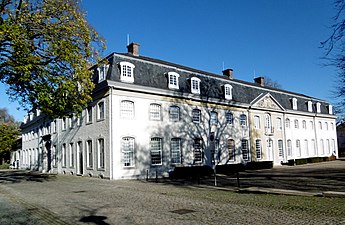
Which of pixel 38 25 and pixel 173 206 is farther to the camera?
pixel 38 25

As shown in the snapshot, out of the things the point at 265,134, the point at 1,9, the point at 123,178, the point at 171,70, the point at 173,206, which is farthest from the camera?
the point at 265,134

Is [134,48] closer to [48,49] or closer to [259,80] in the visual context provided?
[48,49]

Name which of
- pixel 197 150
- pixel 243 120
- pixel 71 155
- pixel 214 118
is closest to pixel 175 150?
pixel 197 150

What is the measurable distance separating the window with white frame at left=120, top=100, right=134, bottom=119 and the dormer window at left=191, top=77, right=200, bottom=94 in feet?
21.9

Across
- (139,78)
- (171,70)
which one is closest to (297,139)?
(171,70)

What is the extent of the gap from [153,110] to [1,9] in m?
13.2

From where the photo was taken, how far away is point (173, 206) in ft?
33.8

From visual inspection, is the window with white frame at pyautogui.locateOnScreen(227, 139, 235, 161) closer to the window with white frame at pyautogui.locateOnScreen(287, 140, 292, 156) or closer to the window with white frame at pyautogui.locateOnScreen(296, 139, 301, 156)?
the window with white frame at pyautogui.locateOnScreen(287, 140, 292, 156)

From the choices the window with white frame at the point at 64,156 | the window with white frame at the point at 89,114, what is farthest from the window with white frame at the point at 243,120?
the window with white frame at the point at 64,156

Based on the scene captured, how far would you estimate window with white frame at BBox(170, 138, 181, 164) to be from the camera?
25.9 metres

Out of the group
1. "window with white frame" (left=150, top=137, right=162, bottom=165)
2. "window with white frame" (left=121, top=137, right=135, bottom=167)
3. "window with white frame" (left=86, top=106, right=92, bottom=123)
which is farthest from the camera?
"window with white frame" (left=86, top=106, right=92, bottom=123)

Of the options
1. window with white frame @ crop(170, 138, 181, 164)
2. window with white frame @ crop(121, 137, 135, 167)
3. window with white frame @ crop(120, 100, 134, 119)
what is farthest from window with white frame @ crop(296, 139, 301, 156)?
window with white frame @ crop(120, 100, 134, 119)

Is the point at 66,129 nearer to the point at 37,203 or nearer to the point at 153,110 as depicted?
the point at 153,110

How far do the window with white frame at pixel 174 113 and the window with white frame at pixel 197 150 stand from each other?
9.86ft
